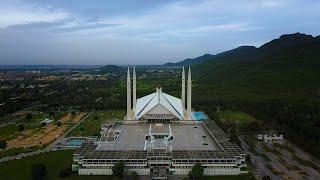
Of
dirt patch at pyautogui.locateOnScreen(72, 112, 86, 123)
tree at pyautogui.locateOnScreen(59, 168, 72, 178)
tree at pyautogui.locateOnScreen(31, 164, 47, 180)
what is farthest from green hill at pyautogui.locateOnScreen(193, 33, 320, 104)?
tree at pyautogui.locateOnScreen(31, 164, 47, 180)

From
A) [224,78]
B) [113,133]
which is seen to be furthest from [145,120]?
[224,78]

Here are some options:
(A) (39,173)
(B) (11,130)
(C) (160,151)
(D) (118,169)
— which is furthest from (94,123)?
(A) (39,173)

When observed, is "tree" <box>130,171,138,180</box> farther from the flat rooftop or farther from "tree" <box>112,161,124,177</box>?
the flat rooftop

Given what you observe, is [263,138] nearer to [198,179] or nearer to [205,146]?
[205,146]

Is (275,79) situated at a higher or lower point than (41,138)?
higher

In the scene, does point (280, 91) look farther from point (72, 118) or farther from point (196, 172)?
point (196, 172)

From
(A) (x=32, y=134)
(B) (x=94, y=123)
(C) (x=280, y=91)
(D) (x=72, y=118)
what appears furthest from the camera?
(C) (x=280, y=91)

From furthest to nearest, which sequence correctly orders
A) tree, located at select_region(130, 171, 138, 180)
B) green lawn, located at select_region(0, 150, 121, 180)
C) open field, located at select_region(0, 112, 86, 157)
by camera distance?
open field, located at select_region(0, 112, 86, 157) < green lawn, located at select_region(0, 150, 121, 180) < tree, located at select_region(130, 171, 138, 180)
